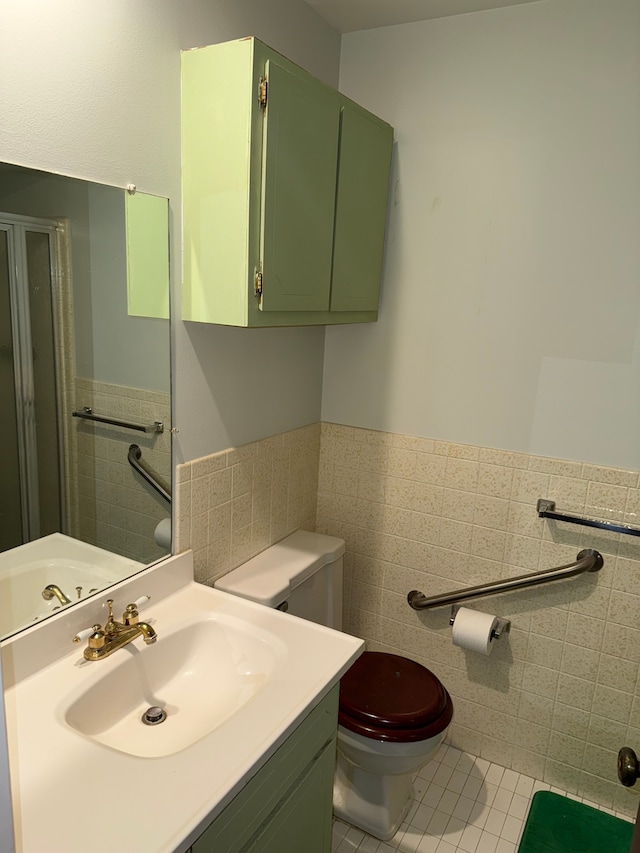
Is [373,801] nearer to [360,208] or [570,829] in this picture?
[570,829]

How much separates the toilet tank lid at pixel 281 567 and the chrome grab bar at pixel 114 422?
20.7 inches

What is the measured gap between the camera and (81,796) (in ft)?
3.04

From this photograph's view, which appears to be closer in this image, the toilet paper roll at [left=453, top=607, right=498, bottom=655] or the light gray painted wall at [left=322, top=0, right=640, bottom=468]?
the light gray painted wall at [left=322, top=0, right=640, bottom=468]

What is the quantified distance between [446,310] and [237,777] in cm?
146

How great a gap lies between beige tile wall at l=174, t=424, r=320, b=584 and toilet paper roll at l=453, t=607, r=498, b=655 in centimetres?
65

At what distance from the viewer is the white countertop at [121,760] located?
2.86 feet

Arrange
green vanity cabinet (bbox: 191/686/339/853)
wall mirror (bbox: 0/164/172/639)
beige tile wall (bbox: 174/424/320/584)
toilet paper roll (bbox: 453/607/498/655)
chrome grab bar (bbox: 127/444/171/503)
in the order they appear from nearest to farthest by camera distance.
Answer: green vanity cabinet (bbox: 191/686/339/853), wall mirror (bbox: 0/164/172/639), chrome grab bar (bbox: 127/444/171/503), beige tile wall (bbox: 174/424/320/584), toilet paper roll (bbox: 453/607/498/655)

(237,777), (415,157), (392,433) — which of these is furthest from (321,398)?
(237,777)

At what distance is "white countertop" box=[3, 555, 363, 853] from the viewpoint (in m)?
0.87

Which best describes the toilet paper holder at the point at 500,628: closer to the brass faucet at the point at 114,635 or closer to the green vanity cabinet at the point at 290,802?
the green vanity cabinet at the point at 290,802

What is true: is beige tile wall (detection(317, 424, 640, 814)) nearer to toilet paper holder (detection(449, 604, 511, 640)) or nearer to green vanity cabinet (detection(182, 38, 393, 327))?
toilet paper holder (detection(449, 604, 511, 640))

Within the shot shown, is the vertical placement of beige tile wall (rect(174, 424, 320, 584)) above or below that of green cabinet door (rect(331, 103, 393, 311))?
below

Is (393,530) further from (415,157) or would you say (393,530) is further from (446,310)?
(415,157)

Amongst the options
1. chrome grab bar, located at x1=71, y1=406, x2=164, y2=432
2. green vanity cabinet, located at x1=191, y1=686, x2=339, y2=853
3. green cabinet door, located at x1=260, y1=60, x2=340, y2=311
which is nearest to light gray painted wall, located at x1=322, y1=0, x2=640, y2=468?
green cabinet door, located at x1=260, y1=60, x2=340, y2=311
